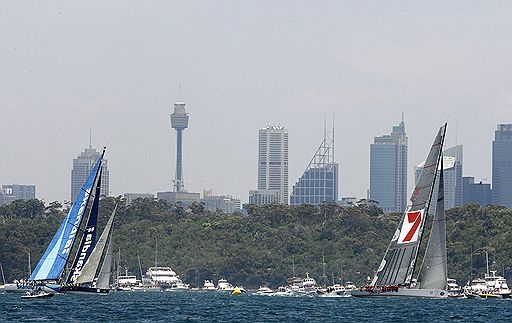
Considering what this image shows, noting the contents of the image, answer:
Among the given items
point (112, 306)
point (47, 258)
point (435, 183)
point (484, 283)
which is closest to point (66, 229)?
point (47, 258)

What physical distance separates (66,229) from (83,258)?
387cm

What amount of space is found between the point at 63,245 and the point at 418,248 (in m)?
30.7

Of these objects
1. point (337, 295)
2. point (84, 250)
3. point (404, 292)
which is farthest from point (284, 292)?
point (404, 292)

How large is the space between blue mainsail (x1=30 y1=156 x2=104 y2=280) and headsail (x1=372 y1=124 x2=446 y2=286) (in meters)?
26.3

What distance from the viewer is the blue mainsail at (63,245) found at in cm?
13288

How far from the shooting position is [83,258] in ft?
450

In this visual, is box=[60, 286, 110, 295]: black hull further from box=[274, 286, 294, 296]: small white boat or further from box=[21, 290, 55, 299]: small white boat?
box=[274, 286, 294, 296]: small white boat

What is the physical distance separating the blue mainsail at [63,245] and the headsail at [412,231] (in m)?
26.3

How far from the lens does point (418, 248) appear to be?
131m

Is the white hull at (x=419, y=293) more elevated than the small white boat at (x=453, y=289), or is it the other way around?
the white hull at (x=419, y=293)

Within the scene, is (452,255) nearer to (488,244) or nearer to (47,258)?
(488,244)

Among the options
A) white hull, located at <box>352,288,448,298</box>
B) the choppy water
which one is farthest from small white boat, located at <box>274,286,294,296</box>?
the choppy water

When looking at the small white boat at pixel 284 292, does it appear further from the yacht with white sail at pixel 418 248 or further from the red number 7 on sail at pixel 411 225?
the red number 7 on sail at pixel 411 225

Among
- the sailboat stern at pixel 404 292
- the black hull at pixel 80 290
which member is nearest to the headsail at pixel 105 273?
the black hull at pixel 80 290
